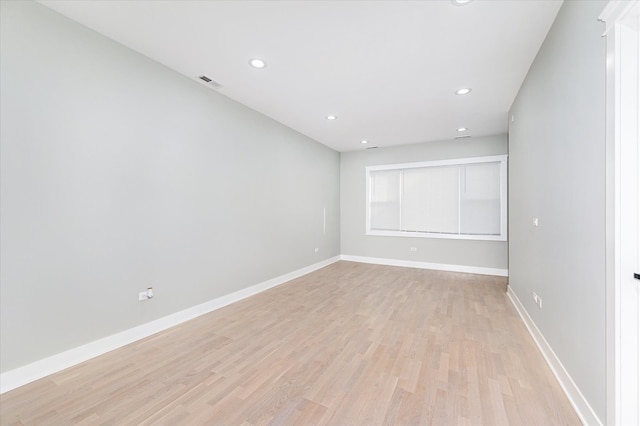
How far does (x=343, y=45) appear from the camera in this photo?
7.70ft

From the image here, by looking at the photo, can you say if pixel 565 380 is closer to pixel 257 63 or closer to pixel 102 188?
pixel 257 63

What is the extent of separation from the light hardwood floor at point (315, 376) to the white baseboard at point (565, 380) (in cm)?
5

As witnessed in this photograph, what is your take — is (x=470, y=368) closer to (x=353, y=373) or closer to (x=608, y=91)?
(x=353, y=373)

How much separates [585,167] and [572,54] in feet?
2.69

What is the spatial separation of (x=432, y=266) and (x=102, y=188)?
227 inches

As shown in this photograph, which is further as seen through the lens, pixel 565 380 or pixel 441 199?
pixel 441 199

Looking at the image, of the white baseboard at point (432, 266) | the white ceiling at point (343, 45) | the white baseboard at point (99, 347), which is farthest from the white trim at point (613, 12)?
the white baseboard at point (432, 266)

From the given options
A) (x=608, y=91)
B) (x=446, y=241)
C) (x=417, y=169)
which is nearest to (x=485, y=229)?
(x=446, y=241)

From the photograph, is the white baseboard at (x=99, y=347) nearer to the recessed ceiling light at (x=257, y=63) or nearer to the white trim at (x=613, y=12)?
the recessed ceiling light at (x=257, y=63)

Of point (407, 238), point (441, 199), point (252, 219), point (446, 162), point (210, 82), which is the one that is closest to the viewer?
point (210, 82)

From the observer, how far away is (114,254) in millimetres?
2346

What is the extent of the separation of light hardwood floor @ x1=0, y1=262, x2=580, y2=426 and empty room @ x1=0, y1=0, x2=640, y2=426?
0.06 feet
